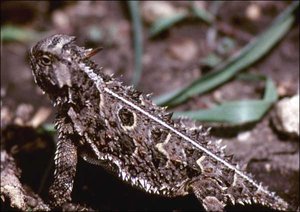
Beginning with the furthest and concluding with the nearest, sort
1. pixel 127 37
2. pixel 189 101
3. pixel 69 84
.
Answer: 1. pixel 127 37
2. pixel 189 101
3. pixel 69 84

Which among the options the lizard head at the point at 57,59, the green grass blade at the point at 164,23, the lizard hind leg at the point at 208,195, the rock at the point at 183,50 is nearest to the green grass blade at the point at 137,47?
the green grass blade at the point at 164,23

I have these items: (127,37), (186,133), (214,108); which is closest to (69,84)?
(186,133)

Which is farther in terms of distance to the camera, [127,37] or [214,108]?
[127,37]

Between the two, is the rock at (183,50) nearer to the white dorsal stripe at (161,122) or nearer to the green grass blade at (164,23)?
the green grass blade at (164,23)

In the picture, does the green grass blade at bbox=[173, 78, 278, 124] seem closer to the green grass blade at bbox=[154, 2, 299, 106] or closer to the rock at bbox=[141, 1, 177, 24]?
the green grass blade at bbox=[154, 2, 299, 106]

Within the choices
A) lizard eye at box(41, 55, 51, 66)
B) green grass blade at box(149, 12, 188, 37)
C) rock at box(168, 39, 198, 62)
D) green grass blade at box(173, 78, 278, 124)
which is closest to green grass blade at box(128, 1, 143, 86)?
green grass blade at box(149, 12, 188, 37)

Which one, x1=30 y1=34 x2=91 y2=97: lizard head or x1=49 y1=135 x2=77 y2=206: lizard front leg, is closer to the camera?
x1=30 y1=34 x2=91 y2=97: lizard head

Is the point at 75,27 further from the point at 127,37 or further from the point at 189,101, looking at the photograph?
the point at 189,101

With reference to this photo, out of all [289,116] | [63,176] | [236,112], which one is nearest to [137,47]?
[236,112]
